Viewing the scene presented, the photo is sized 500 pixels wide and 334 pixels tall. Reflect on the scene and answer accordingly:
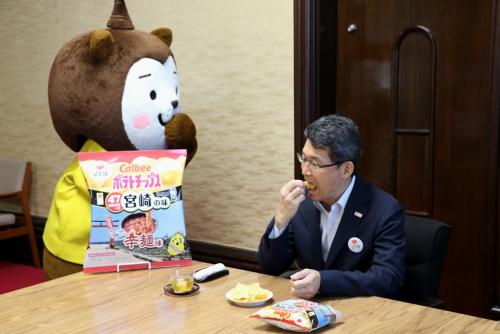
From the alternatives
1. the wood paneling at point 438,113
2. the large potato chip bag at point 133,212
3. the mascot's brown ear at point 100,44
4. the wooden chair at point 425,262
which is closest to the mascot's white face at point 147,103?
the mascot's brown ear at point 100,44

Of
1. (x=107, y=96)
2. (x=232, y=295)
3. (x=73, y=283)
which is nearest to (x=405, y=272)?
(x=232, y=295)

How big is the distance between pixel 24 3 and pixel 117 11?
1747 mm

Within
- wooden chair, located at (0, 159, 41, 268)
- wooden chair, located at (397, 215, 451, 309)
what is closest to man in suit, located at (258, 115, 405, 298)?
wooden chair, located at (397, 215, 451, 309)

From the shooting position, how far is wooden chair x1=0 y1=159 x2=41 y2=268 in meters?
4.07

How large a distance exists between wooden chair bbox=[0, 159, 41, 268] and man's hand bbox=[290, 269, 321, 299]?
2977 mm

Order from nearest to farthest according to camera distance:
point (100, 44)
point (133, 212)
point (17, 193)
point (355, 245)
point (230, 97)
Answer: point (355, 245)
point (133, 212)
point (100, 44)
point (230, 97)
point (17, 193)

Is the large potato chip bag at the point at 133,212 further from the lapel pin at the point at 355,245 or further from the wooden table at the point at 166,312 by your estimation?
the lapel pin at the point at 355,245

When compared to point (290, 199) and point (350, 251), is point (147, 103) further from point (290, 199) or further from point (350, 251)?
point (350, 251)

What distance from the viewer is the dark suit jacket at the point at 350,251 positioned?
171 cm

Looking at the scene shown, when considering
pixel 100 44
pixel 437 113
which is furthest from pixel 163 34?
pixel 437 113

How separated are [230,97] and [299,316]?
1967 millimetres

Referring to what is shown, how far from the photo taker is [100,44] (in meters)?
2.48

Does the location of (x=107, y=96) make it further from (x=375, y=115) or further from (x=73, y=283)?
(x=375, y=115)

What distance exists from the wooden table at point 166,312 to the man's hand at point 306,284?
2.1 inches
